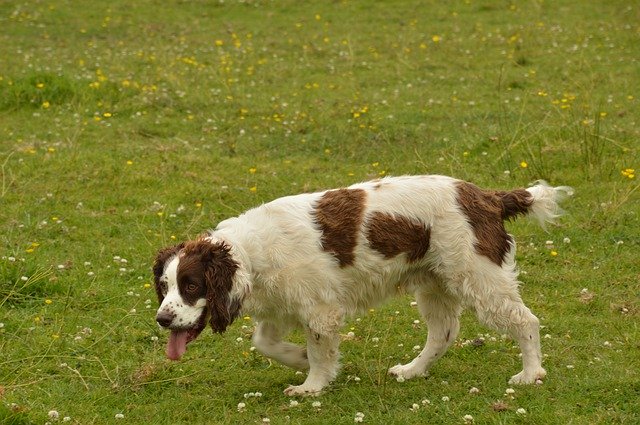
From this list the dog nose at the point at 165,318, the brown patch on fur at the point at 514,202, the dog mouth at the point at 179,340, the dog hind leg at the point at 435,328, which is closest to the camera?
the dog nose at the point at 165,318

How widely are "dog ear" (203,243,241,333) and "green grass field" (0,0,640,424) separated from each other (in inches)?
21.6

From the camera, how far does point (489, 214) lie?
633cm

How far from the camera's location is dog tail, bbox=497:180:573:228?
650 cm

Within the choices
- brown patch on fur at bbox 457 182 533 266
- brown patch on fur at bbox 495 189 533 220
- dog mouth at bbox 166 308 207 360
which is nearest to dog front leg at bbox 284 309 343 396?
dog mouth at bbox 166 308 207 360

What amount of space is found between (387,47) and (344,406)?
1094 centimetres

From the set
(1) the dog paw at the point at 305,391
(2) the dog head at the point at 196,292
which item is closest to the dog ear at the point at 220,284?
(2) the dog head at the point at 196,292

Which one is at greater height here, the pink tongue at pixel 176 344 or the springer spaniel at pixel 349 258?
the springer spaniel at pixel 349 258

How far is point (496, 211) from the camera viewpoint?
6.37m

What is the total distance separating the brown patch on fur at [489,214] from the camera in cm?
625

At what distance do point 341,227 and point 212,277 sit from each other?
0.81m

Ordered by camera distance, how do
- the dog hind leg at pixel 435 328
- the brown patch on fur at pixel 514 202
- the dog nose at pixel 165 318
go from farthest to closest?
the dog hind leg at pixel 435 328 → the brown patch on fur at pixel 514 202 → the dog nose at pixel 165 318

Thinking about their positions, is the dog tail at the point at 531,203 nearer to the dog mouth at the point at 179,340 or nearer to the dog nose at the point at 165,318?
the dog mouth at the point at 179,340

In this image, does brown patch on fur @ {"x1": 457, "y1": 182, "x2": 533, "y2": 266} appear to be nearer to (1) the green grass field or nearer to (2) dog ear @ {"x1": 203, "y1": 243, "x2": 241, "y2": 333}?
(1) the green grass field

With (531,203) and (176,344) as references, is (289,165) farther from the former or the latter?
(176,344)
